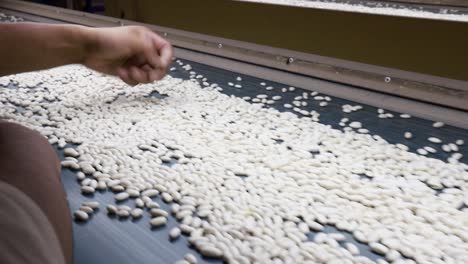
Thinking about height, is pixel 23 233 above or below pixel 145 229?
above

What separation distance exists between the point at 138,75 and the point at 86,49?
0.60 ft

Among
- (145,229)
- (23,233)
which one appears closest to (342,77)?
(145,229)

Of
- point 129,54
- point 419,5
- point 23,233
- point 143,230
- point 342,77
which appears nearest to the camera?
point 23,233

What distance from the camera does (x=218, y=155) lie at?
1418mm

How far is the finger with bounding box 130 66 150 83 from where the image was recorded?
142cm

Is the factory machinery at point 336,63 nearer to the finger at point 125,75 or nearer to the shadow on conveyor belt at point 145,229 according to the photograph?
the shadow on conveyor belt at point 145,229

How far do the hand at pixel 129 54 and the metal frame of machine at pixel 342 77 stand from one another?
82 centimetres

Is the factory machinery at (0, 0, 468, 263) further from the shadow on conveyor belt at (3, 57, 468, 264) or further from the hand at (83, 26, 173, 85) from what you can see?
the hand at (83, 26, 173, 85)

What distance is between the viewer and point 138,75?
1.42m

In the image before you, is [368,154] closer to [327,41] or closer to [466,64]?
[466,64]

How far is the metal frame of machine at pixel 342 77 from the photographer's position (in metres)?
1.71

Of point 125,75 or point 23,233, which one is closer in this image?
point 23,233

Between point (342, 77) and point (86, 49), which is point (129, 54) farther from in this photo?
point (342, 77)

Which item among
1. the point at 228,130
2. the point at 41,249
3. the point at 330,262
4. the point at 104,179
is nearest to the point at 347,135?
the point at 228,130
